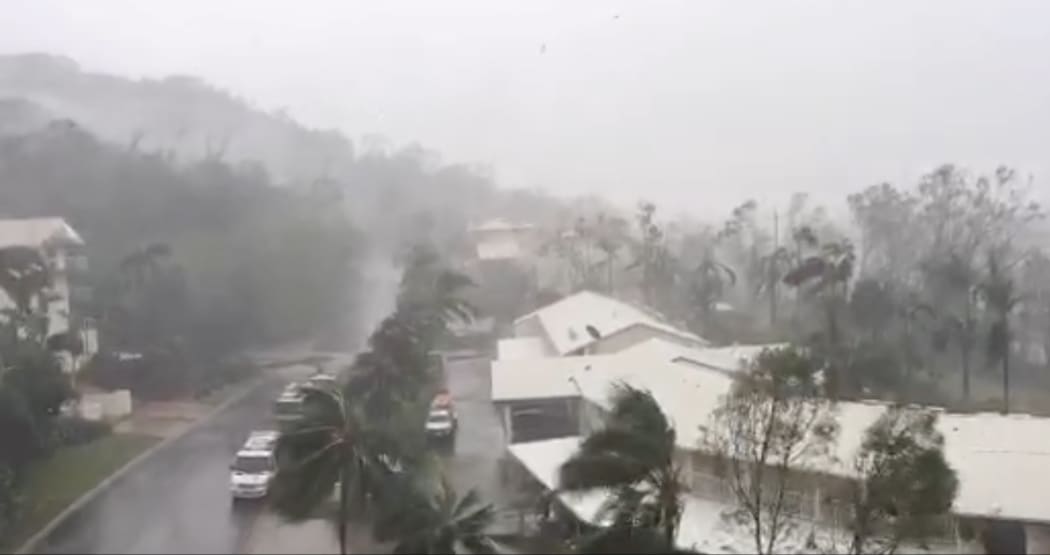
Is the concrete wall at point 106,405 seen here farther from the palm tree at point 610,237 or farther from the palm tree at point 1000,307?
the palm tree at point 1000,307

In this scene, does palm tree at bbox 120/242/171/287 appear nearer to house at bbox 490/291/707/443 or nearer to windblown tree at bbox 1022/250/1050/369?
house at bbox 490/291/707/443

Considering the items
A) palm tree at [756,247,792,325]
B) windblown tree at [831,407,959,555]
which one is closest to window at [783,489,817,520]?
windblown tree at [831,407,959,555]

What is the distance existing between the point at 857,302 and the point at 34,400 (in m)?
5.22

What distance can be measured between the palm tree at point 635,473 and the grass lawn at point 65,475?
2.26 meters

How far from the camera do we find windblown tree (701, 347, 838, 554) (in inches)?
110

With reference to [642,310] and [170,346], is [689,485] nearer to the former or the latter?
[170,346]

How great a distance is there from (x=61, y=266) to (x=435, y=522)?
4.42 meters

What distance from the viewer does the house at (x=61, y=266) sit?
6055 millimetres

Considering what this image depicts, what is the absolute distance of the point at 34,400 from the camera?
4.73 m

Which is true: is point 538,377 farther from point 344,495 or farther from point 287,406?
point 344,495

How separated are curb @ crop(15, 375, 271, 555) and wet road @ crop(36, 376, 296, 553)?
0.02 meters

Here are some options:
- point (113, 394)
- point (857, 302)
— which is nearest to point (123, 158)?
point (113, 394)

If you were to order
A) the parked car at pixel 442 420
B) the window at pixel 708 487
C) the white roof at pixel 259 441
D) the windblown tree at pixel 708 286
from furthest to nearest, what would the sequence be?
the windblown tree at pixel 708 286 < the parked car at pixel 442 420 < the white roof at pixel 259 441 < the window at pixel 708 487

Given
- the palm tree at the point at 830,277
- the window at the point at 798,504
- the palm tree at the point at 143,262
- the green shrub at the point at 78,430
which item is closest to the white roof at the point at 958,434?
the window at the point at 798,504
